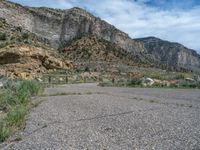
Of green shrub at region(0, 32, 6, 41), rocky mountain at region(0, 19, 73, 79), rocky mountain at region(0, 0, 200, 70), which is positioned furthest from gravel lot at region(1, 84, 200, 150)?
rocky mountain at region(0, 0, 200, 70)

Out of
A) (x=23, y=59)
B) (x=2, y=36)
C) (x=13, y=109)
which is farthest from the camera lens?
(x=2, y=36)

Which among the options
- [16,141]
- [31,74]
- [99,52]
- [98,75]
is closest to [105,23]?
[99,52]

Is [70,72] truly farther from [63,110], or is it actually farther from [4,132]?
[4,132]

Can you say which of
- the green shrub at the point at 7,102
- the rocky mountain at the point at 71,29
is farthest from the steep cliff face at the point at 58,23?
the green shrub at the point at 7,102

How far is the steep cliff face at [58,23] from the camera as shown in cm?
9138

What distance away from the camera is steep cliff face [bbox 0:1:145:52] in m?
91.4

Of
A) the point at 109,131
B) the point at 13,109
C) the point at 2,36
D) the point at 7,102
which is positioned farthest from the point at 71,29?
the point at 109,131

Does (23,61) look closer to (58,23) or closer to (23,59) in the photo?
(23,59)

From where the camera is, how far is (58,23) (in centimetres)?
11419

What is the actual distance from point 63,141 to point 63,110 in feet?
26.5

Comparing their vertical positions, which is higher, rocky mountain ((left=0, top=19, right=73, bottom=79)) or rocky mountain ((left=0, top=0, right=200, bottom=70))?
rocky mountain ((left=0, top=0, right=200, bottom=70))

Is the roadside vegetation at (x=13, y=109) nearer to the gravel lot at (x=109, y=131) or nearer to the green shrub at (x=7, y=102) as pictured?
the green shrub at (x=7, y=102)

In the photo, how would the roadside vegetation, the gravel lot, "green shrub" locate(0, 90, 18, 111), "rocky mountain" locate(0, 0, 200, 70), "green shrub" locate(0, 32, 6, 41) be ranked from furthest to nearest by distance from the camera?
"rocky mountain" locate(0, 0, 200, 70) < "green shrub" locate(0, 32, 6, 41) < "green shrub" locate(0, 90, 18, 111) < the roadside vegetation < the gravel lot

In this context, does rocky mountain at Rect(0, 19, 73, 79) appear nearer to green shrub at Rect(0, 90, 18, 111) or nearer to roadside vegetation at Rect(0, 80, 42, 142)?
roadside vegetation at Rect(0, 80, 42, 142)
